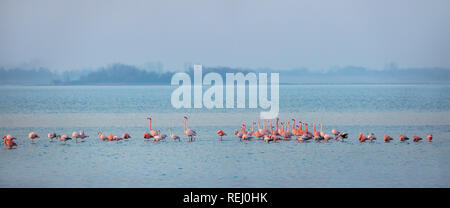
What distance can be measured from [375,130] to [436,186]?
7224 millimetres

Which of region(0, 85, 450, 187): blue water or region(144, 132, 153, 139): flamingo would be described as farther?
region(144, 132, 153, 139): flamingo

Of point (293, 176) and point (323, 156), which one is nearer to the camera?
point (293, 176)

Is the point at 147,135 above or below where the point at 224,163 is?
above

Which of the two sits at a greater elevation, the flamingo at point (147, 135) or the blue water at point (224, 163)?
the flamingo at point (147, 135)

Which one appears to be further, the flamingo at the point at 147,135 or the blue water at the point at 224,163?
the flamingo at the point at 147,135

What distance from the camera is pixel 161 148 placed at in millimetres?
12133

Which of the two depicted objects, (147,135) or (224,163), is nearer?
(224,163)

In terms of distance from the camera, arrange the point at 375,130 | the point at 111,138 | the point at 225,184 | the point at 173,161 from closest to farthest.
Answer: the point at 225,184 < the point at 173,161 < the point at 111,138 < the point at 375,130

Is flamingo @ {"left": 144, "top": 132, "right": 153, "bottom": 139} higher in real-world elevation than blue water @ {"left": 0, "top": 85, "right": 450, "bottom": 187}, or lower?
higher

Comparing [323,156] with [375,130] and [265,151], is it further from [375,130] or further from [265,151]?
[375,130]

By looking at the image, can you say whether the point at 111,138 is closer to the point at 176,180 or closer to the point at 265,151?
the point at 265,151
